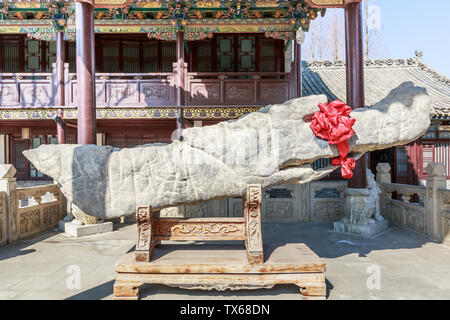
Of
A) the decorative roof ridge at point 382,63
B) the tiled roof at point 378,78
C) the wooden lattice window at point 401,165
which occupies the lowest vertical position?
the wooden lattice window at point 401,165

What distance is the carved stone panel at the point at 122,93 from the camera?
7906mm

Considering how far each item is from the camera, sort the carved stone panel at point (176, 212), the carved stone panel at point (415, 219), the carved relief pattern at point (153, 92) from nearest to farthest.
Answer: the carved stone panel at point (415, 219)
the carved stone panel at point (176, 212)
the carved relief pattern at point (153, 92)

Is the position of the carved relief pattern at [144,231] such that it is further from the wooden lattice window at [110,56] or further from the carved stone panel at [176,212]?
the wooden lattice window at [110,56]

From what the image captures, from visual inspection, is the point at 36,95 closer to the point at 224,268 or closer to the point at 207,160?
the point at 207,160

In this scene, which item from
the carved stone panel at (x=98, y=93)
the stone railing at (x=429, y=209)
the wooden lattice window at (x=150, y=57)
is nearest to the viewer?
the stone railing at (x=429, y=209)

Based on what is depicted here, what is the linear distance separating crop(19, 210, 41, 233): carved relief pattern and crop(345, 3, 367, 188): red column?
701 cm

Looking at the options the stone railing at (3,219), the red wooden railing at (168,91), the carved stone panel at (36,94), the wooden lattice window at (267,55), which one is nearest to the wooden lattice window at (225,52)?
the wooden lattice window at (267,55)

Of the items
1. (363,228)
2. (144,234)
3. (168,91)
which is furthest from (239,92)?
(144,234)

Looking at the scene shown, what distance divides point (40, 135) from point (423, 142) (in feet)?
→ 45.4

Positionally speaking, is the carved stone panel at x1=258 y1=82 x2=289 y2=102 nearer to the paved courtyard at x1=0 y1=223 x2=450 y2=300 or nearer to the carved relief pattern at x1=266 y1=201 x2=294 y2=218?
the carved relief pattern at x1=266 y1=201 x2=294 y2=218

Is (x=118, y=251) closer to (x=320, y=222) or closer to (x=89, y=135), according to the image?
(x=89, y=135)

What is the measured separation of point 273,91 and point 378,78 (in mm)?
6832

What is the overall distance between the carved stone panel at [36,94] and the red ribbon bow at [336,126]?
8171mm

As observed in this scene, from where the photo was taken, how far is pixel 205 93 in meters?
7.99
